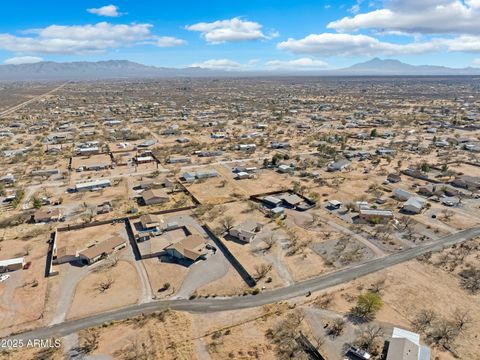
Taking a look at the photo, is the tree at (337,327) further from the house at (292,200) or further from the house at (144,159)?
the house at (144,159)

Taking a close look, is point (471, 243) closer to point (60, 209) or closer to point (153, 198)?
point (153, 198)

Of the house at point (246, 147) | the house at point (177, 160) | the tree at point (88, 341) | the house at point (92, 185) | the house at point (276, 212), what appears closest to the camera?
the tree at point (88, 341)

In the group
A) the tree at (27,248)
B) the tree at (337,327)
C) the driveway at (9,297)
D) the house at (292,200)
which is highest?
the house at (292,200)

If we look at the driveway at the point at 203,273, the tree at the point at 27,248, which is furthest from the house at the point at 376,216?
the tree at the point at 27,248

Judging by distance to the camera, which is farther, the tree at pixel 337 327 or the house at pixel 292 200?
the house at pixel 292 200

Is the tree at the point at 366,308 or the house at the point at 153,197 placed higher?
the house at the point at 153,197

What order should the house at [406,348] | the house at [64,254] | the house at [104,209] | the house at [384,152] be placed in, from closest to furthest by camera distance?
the house at [406,348] < the house at [64,254] < the house at [104,209] < the house at [384,152]

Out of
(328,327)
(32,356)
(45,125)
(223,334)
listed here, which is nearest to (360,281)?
(328,327)
